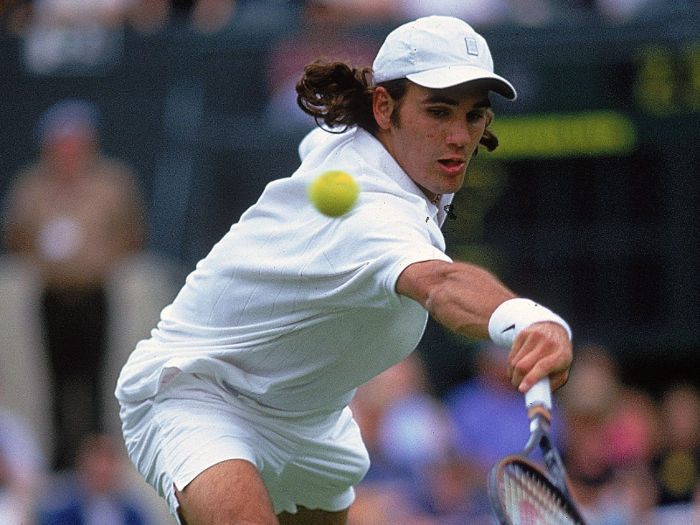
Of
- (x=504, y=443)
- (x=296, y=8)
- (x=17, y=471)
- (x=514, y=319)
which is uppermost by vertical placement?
(x=514, y=319)

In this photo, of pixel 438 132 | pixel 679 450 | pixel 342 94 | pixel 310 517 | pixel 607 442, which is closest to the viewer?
pixel 438 132

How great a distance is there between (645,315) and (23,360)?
13.8ft

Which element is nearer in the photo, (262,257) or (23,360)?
(262,257)

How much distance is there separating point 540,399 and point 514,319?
21cm

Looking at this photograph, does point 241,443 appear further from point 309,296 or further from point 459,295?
point 459,295

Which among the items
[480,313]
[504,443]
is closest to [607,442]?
[504,443]

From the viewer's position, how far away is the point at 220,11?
883 centimetres

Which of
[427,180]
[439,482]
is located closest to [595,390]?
[439,482]

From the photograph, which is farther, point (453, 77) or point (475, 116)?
point (475, 116)

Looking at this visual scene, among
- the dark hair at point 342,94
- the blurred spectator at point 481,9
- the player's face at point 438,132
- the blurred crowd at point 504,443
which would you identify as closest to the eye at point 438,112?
the player's face at point 438,132

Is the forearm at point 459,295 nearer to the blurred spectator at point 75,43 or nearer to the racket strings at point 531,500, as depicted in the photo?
the racket strings at point 531,500

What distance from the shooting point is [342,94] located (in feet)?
13.0

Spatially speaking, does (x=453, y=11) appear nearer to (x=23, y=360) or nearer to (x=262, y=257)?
(x=23, y=360)

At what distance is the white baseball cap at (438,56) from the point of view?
3.61 metres
